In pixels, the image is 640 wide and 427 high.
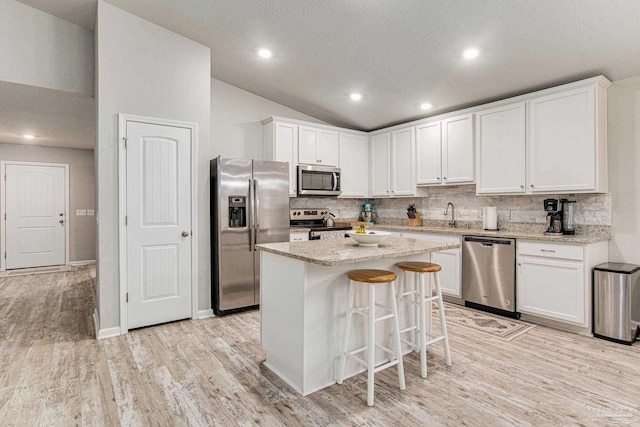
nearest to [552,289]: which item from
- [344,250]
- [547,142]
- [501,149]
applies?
[547,142]

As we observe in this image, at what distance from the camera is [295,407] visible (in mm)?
2115

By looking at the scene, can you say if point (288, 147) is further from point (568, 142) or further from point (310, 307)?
point (568, 142)

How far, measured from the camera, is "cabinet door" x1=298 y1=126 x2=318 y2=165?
5.06m

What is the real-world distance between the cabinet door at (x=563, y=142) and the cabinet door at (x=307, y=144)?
2.75 meters

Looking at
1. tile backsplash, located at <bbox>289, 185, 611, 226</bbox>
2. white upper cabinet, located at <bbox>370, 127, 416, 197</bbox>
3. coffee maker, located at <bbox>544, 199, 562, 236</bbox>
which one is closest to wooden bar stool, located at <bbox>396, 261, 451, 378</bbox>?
coffee maker, located at <bbox>544, 199, 562, 236</bbox>

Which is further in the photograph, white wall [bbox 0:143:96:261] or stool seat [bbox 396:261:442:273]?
white wall [bbox 0:143:96:261]

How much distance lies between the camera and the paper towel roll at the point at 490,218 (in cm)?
430

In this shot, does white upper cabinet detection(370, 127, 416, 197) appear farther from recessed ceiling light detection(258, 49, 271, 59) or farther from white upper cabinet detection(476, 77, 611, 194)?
recessed ceiling light detection(258, 49, 271, 59)

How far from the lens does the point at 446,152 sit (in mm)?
4625

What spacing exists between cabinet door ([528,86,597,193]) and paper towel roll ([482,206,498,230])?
0.60 m

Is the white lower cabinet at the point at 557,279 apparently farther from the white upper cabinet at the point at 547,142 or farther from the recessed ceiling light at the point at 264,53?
the recessed ceiling light at the point at 264,53

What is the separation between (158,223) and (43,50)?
7.14 ft

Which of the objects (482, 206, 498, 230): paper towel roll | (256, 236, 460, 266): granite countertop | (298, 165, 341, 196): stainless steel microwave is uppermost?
(298, 165, 341, 196): stainless steel microwave

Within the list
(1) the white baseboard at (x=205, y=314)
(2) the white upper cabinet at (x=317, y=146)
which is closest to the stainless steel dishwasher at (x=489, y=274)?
(2) the white upper cabinet at (x=317, y=146)
